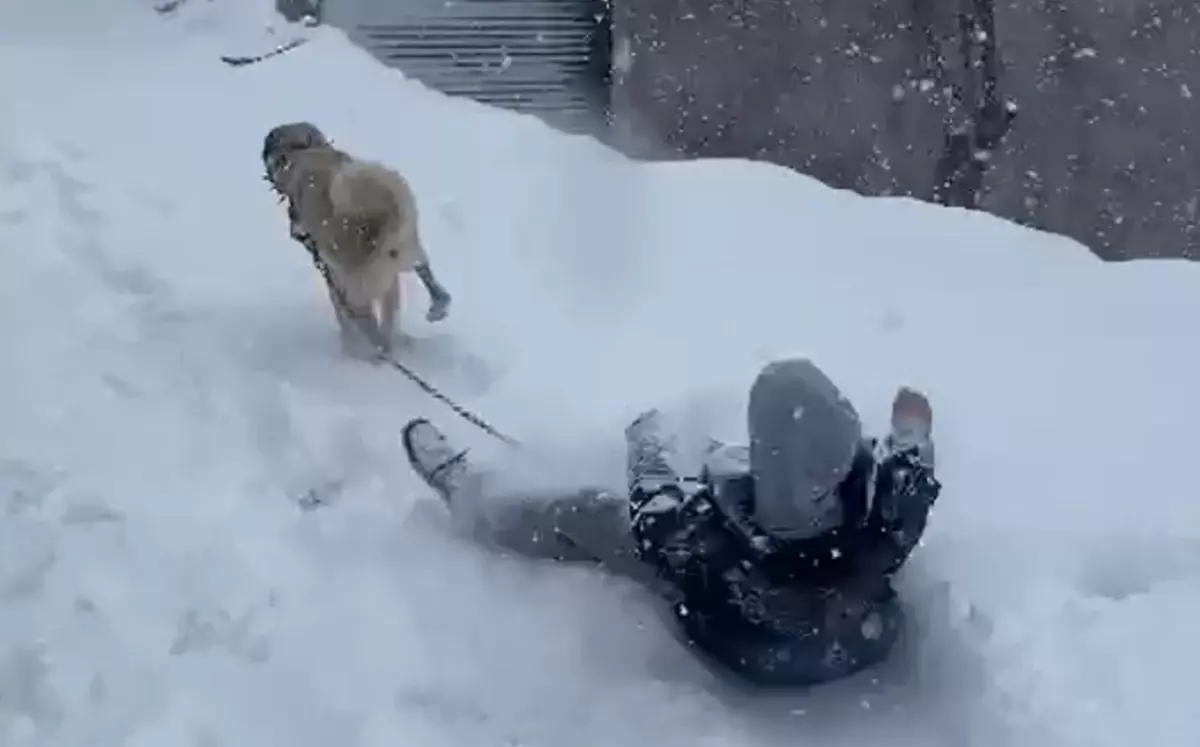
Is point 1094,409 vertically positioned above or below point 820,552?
below

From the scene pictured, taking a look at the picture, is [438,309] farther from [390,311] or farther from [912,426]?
[912,426]

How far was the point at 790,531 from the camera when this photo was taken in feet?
9.54

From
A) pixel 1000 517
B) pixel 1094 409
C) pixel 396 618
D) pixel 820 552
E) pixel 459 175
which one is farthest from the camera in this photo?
pixel 459 175

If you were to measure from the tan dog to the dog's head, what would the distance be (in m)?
0.02

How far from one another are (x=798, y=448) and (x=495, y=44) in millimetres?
7393

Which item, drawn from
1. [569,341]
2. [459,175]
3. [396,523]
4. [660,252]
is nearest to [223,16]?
[459,175]

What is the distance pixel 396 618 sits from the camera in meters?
3.17

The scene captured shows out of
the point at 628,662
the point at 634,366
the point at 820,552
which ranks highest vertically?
the point at 820,552

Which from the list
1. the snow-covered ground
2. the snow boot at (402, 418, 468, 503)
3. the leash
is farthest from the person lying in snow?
the leash

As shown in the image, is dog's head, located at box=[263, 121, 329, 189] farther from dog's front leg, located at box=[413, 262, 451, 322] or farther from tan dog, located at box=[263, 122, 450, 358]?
dog's front leg, located at box=[413, 262, 451, 322]

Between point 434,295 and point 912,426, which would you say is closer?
point 912,426

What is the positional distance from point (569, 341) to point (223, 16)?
5556mm

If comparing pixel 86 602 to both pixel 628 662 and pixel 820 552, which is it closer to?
pixel 628 662

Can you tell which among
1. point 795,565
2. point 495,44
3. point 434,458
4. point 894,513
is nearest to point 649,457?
point 795,565
